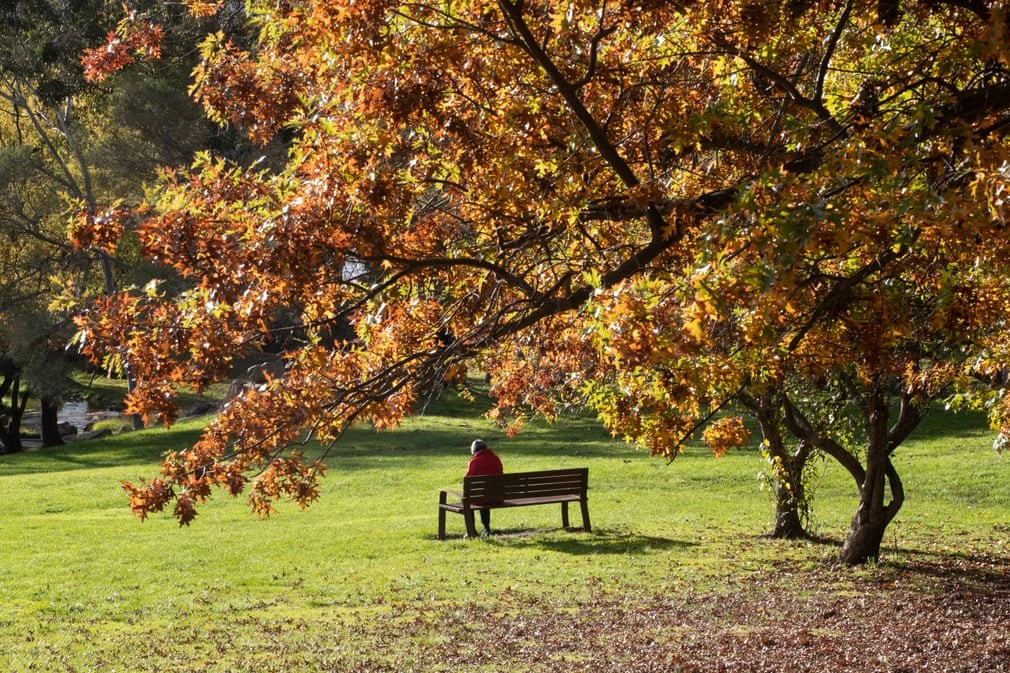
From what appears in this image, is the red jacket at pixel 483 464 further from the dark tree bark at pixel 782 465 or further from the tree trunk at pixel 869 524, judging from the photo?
the tree trunk at pixel 869 524

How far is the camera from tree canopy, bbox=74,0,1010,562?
530cm

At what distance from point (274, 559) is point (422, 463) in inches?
465

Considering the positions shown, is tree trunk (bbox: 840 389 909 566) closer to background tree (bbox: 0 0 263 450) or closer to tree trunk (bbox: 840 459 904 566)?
tree trunk (bbox: 840 459 904 566)

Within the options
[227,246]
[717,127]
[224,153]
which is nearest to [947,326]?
[717,127]

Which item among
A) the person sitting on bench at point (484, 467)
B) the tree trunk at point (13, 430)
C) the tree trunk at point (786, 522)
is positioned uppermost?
the tree trunk at point (13, 430)

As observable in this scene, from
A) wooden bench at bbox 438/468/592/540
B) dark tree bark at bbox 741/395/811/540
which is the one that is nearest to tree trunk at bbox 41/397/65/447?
wooden bench at bbox 438/468/592/540

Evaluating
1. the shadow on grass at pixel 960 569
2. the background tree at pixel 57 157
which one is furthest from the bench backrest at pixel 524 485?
the background tree at pixel 57 157

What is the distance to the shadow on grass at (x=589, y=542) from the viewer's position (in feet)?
47.8

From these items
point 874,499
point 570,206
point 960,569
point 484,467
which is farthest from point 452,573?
point 570,206

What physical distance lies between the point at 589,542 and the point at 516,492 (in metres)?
A: 1.18

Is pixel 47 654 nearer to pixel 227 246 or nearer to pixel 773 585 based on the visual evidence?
pixel 227 246

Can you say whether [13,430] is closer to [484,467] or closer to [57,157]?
[57,157]

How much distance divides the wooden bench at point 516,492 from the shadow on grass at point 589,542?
42 cm

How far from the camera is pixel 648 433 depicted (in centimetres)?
787
